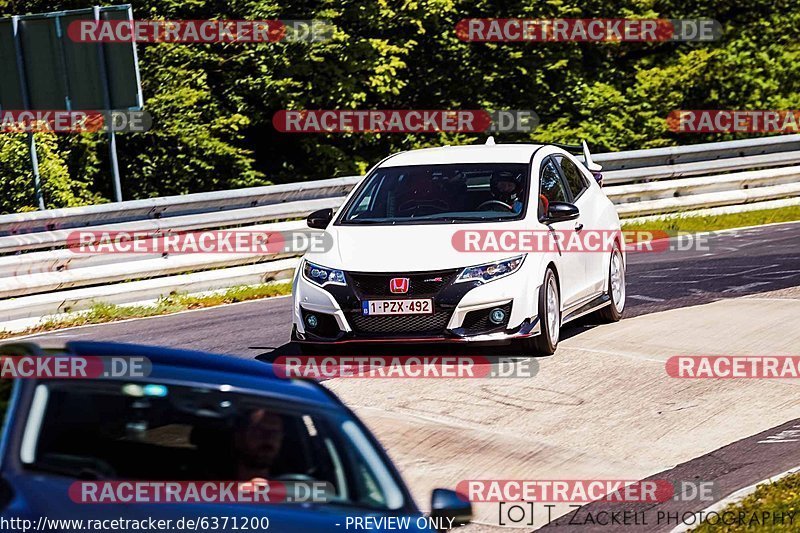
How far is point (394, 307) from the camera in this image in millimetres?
10258

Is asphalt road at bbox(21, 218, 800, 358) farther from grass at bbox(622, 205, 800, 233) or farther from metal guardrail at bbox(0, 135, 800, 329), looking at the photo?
grass at bbox(622, 205, 800, 233)

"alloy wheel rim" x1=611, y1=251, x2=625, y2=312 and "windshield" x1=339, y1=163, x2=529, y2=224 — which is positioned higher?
"windshield" x1=339, y1=163, x2=529, y2=224

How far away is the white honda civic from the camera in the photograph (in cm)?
1026

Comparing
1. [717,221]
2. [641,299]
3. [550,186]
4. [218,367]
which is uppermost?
[218,367]

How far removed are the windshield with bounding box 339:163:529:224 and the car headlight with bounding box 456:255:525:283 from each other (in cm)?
71

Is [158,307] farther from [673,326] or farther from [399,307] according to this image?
[673,326]

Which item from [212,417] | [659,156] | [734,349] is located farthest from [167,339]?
[659,156]

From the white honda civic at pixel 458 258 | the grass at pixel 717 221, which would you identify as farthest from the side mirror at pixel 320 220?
the grass at pixel 717 221

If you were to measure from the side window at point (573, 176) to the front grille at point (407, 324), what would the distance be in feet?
7.91

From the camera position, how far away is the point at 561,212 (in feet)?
35.8

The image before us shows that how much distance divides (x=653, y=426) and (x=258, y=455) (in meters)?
5.09

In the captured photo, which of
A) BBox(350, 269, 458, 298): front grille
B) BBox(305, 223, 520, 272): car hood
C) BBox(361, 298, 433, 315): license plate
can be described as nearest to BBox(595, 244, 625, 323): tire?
BBox(305, 223, 520, 272): car hood

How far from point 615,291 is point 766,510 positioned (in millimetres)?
5350

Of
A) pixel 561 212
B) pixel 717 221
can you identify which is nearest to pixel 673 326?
pixel 561 212
